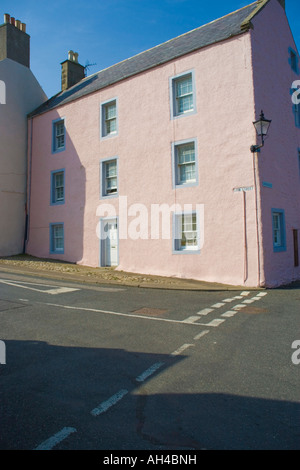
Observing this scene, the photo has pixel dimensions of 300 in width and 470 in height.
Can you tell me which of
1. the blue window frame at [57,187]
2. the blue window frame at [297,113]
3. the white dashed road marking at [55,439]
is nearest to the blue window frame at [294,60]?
the blue window frame at [297,113]

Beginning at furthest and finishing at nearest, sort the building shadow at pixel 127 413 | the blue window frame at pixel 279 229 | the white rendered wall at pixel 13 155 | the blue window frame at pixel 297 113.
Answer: the white rendered wall at pixel 13 155
the blue window frame at pixel 297 113
the blue window frame at pixel 279 229
the building shadow at pixel 127 413

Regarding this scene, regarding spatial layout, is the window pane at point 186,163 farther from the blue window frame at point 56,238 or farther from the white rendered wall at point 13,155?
the white rendered wall at point 13,155

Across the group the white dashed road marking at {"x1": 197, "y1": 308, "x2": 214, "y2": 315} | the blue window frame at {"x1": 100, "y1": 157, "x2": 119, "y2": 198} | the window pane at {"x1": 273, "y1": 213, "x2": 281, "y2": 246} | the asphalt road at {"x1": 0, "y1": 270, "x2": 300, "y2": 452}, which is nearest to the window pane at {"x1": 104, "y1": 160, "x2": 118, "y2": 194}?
the blue window frame at {"x1": 100, "y1": 157, "x2": 119, "y2": 198}

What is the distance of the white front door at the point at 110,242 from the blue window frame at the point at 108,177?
147 centimetres

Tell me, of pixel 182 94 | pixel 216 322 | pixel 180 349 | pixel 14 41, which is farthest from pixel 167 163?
pixel 14 41

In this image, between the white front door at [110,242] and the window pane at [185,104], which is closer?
the window pane at [185,104]

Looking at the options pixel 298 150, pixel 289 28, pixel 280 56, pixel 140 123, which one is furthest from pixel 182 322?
pixel 289 28

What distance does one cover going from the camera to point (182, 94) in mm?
15266

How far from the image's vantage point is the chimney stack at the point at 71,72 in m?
22.9

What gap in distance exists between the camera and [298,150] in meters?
16.5

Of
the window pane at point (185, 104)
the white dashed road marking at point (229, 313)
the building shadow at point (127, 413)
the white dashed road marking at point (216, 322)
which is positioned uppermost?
the window pane at point (185, 104)

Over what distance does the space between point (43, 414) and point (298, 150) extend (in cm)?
1656

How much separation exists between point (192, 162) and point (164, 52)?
6.40m

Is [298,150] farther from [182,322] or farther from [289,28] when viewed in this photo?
[182,322]
